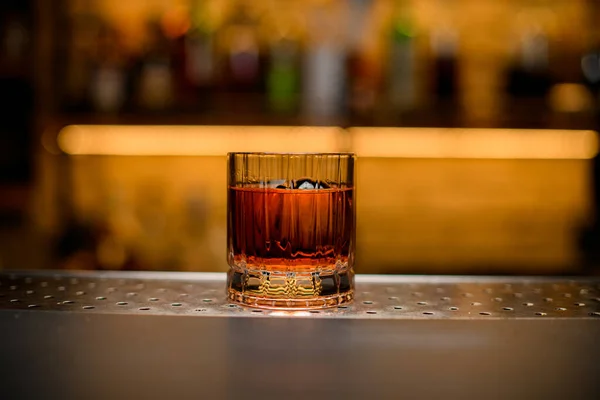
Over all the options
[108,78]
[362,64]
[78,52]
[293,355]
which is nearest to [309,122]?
[362,64]

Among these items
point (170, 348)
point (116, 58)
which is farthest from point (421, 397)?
point (116, 58)

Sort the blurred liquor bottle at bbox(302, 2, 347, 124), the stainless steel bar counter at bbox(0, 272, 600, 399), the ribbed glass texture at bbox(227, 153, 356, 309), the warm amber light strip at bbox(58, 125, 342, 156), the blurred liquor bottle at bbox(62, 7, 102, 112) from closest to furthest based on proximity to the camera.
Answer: the stainless steel bar counter at bbox(0, 272, 600, 399) < the ribbed glass texture at bbox(227, 153, 356, 309) < the blurred liquor bottle at bbox(302, 2, 347, 124) < the warm amber light strip at bbox(58, 125, 342, 156) < the blurred liquor bottle at bbox(62, 7, 102, 112)

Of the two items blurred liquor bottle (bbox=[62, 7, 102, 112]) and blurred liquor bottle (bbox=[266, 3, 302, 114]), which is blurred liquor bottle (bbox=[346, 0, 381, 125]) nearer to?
blurred liquor bottle (bbox=[266, 3, 302, 114])

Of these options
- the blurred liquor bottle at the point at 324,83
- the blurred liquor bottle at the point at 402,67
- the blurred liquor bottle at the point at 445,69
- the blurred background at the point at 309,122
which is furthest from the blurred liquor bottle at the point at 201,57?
the blurred liquor bottle at the point at 445,69

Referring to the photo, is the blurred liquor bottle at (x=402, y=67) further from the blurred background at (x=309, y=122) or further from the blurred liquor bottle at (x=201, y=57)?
the blurred liquor bottle at (x=201, y=57)

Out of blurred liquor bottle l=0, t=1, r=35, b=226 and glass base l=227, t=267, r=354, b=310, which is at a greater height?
blurred liquor bottle l=0, t=1, r=35, b=226

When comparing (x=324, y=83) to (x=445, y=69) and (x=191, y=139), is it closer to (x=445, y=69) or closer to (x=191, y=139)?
(x=445, y=69)

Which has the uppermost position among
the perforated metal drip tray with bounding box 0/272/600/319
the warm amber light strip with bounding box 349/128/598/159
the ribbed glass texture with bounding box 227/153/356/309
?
the warm amber light strip with bounding box 349/128/598/159

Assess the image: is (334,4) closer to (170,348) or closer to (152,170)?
(152,170)

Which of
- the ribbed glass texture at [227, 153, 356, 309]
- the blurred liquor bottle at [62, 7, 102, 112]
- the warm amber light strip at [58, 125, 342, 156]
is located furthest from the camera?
the blurred liquor bottle at [62, 7, 102, 112]

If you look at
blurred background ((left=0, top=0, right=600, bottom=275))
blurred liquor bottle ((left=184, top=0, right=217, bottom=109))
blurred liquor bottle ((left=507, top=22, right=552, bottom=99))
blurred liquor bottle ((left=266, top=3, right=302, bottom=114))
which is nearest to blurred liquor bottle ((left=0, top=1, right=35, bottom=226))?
blurred background ((left=0, top=0, right=600, bottom=275))
